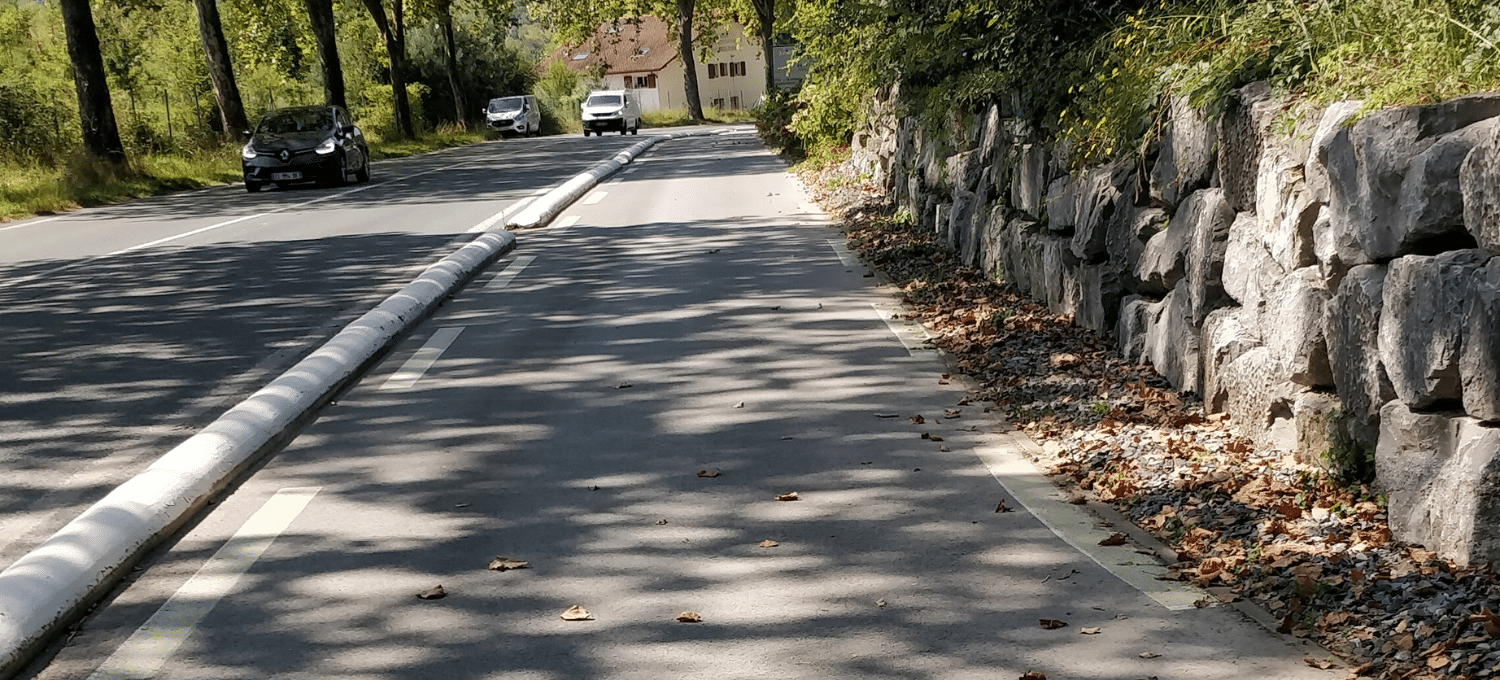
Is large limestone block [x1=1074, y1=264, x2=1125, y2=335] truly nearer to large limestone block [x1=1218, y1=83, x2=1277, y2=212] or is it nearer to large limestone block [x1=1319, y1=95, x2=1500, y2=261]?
large limestone block [x1=1218, y1=83, x2=1277, y2=212]

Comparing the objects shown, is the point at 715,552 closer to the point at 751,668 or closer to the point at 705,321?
the point at 751,668

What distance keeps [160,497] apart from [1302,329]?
14.7 ft

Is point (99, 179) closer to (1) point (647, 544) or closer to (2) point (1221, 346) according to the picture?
(1) point (647, 544)

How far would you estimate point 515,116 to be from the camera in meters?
61.9

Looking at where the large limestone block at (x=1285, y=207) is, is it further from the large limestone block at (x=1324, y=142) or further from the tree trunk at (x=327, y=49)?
the tree trunk at (x=327, y=49)

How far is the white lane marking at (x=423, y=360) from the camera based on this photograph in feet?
26.7

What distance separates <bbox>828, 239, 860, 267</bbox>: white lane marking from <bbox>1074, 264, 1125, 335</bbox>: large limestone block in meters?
4.51

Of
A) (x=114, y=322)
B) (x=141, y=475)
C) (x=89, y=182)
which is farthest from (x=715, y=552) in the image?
(x=89, y=182)

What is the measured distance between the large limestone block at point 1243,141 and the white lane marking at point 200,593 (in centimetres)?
420

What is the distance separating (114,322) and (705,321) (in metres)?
4.43

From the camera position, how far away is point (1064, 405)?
702 centimetres

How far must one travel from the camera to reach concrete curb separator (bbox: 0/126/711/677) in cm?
438

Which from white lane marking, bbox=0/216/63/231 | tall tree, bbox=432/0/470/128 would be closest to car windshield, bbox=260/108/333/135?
white lane marking, bbox=0/216/63/231

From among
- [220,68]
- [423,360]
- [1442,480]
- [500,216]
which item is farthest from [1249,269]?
[220,68]
